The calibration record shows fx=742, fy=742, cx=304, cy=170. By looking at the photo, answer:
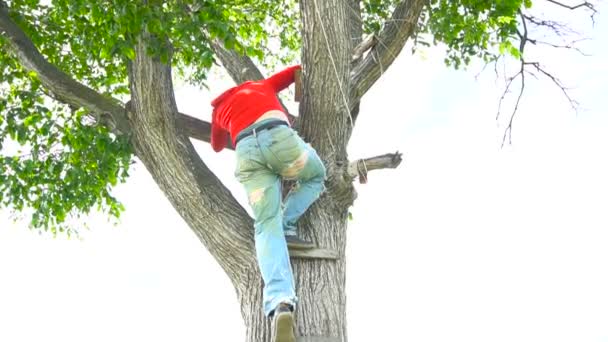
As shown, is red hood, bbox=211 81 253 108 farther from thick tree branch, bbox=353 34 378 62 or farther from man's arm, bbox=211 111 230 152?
thick tree branch, bbox=353 34 378 62

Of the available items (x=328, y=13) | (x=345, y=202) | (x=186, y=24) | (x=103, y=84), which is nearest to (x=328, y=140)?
(x=345, y=202)

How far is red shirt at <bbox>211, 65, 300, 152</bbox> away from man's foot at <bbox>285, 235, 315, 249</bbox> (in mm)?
794

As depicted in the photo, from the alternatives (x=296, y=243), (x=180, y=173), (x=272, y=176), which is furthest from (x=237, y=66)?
(x=296, y=243)

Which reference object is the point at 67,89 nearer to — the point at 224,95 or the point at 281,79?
the point at 224,95

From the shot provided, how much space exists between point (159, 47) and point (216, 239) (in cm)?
153

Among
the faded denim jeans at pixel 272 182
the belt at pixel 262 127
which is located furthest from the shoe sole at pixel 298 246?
the belt at pixel 262 127

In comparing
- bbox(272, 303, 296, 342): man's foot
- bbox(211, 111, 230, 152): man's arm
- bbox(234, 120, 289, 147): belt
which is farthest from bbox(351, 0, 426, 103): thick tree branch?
bbox(272, 303, 296, 342): man's foot

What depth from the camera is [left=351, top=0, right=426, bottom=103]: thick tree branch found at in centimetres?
624

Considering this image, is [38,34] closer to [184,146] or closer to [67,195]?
[67,195]

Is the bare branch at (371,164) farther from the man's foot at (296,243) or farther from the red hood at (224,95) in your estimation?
the red hood at (224,95)

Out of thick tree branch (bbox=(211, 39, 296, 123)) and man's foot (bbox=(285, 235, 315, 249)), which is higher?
thick tree branch (bbox=(211, 39, 296, 123))

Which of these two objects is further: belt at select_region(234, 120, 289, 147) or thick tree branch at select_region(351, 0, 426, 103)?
thick tree branch at select_region(351, 0, 426, 103)

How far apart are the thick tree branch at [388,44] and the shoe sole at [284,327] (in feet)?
7.49

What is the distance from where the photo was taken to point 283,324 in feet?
15.1
